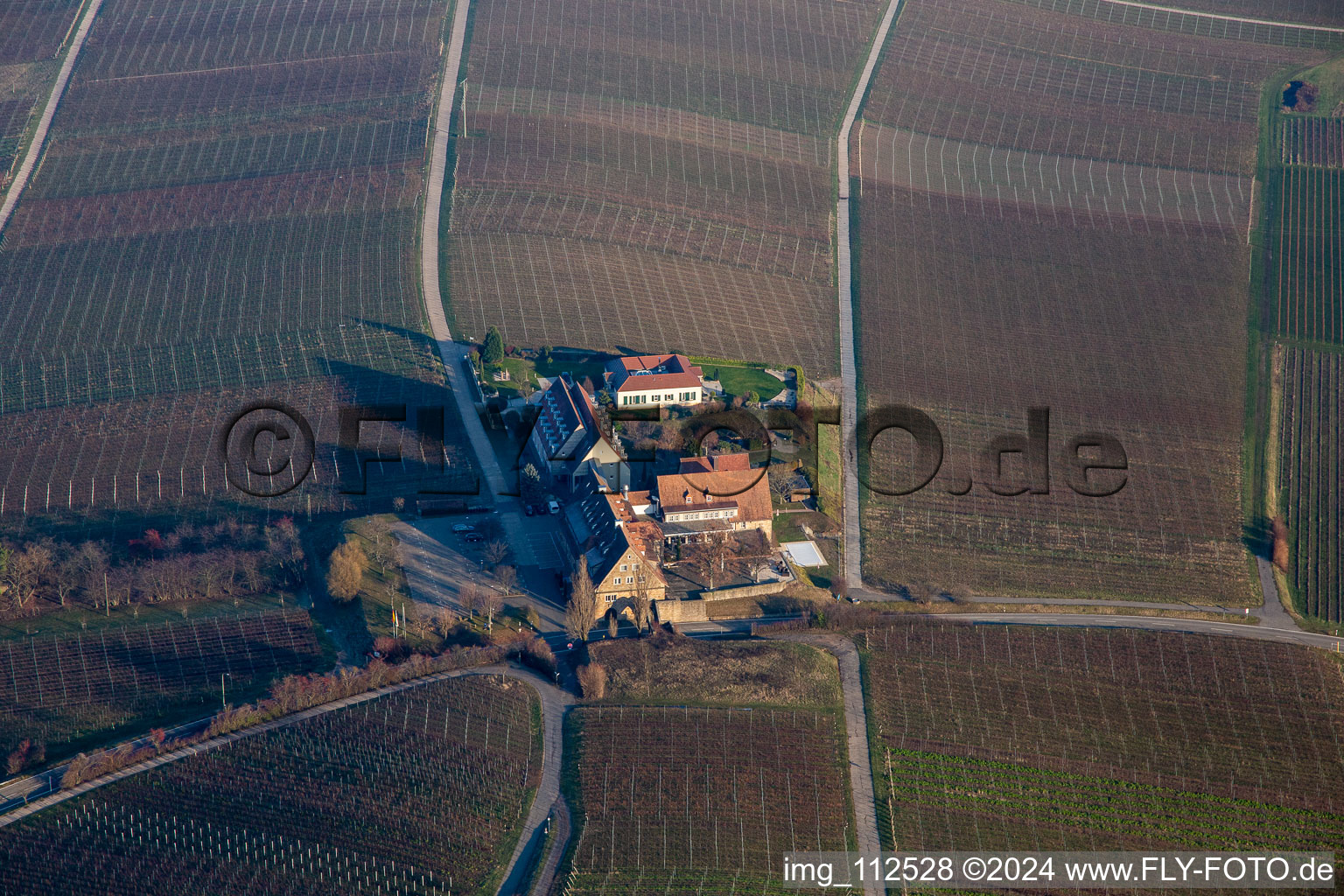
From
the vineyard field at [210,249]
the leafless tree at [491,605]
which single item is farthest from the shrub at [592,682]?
the vineyard field at [210,249]

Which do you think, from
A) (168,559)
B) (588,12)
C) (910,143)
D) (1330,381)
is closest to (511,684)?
(168,559)

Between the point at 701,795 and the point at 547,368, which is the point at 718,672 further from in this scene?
the point at 547,368

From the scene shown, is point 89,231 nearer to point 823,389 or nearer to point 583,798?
point 823,389

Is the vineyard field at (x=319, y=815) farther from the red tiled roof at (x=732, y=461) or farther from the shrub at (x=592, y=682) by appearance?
the red tiled roof at (x=732, y=461)

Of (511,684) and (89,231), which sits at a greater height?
(89,231)

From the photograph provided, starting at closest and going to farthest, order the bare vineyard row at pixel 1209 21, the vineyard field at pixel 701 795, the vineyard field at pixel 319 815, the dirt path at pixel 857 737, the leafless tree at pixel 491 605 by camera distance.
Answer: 1. the vineyard field at pixel 319 815
2. the vineyard field at pixel 701 795
3. the dirt path at pixel 857 737
4. the leafless tree at pixel 491 605
5. the bare vineyard row at pixel 1209 21

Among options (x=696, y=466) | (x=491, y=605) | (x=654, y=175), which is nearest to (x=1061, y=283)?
(x=654, y=175)
